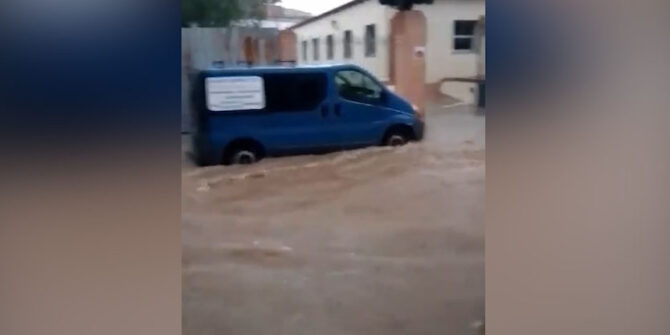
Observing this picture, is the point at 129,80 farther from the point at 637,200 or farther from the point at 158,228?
the point at 637,200

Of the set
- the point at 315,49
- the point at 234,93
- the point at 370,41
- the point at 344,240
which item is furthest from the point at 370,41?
the point at 344,240

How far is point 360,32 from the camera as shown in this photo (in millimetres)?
1404

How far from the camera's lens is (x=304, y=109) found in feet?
4.67

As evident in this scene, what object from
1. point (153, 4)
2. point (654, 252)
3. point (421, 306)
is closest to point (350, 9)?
point (153, 4)

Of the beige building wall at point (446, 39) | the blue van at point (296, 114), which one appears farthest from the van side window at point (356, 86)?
the beige building wall at point (446, 39)

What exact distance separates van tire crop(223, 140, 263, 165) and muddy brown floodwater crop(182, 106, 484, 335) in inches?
0.6

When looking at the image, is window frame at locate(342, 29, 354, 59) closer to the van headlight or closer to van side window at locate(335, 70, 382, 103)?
van side window at locate(335, 70, 382, 103)

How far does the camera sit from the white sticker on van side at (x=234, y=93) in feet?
4.51

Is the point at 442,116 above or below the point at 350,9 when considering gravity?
below

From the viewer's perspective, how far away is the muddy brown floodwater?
1384 mm

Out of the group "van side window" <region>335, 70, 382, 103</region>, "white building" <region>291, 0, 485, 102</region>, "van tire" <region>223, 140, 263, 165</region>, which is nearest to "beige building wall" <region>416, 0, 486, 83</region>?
"white building" <region>291, 0, 485, 102</region>

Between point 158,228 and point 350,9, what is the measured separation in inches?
20.3

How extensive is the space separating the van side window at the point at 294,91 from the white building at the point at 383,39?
0.03 meters

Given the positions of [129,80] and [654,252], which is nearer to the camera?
[129,80]
